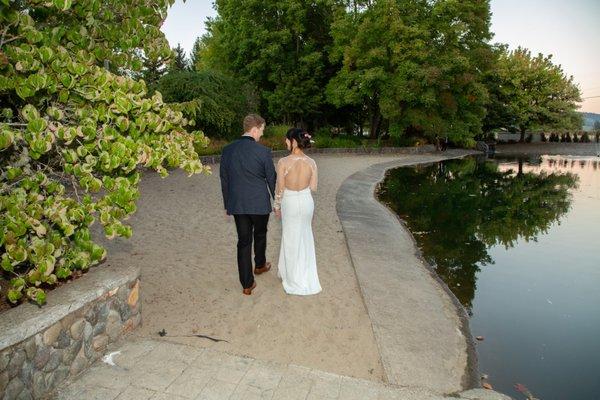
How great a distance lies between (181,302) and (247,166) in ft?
6.58

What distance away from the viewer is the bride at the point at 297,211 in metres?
5.20

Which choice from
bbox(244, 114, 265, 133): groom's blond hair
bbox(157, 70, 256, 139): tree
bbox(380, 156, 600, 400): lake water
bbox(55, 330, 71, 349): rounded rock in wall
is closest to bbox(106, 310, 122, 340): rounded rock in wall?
bbox(55, 330, 71, 349): rounded rock in wall

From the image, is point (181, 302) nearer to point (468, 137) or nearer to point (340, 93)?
point (340, 93)

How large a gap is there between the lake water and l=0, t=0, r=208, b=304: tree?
436 centimetres

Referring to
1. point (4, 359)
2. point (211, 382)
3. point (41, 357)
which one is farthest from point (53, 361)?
point (211, 382)

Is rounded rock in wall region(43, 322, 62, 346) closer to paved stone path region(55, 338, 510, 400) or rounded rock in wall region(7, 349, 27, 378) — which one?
rounded rock in wall region(7, 349, 27, 378)

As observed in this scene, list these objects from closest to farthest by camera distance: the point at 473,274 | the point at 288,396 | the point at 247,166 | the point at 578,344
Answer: the point at 288,396 → the point at 247,166 → the point at 578,344 → the point at 473,274

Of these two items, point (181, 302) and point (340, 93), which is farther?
point (340, 93)

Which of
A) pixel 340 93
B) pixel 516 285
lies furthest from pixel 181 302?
pixel 340 93

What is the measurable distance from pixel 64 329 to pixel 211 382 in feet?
4.38

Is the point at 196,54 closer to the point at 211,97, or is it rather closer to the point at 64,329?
the point at 211,97

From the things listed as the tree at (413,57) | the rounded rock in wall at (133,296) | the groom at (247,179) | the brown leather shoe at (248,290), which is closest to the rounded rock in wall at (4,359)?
the rounded rock in wall at (133,296)

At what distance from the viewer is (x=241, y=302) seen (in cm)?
532

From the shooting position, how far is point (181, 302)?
17.4 feet
